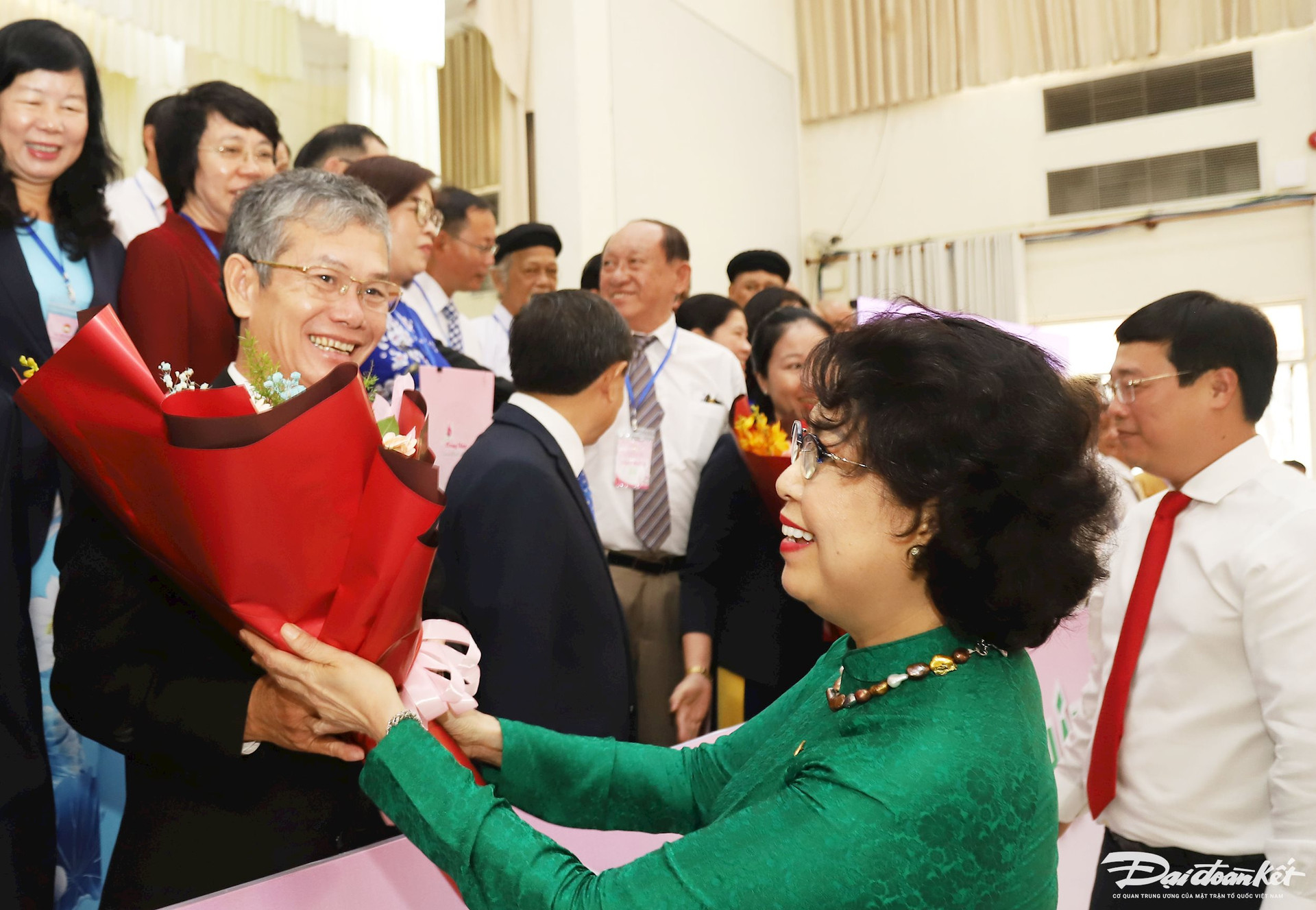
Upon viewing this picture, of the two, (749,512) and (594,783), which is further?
(749,512)

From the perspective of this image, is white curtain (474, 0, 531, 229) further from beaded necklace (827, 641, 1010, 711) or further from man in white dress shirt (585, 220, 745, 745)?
beaded necklace (827, 641, 1010, 711)

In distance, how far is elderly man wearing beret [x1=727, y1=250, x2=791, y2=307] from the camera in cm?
511

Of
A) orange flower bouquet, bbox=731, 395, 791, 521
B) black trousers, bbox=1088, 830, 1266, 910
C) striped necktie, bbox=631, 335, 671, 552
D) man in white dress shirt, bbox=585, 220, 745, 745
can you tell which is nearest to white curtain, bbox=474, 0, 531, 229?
man in white dress shirt, bbox=585, 220, 745, 745

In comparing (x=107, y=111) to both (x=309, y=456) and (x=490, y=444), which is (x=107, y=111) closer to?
(x=490, y=444)

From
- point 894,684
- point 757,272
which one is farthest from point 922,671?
point 757,272

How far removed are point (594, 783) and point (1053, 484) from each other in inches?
27.3

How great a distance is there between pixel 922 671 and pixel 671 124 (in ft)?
21.6

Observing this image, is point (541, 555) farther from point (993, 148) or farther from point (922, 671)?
point (993, 148)

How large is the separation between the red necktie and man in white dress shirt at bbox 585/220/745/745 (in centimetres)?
123

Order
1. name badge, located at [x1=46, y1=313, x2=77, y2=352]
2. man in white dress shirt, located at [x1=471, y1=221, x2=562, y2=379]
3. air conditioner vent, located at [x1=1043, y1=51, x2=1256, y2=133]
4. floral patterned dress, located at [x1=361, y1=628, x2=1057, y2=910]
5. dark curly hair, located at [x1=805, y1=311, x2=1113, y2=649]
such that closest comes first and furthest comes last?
floral patterned dress, located at [x1=361, y1=628, x2=1057, y2=910]
dark curly hair, located at [x1=805, y1=311, x2=1113, y2=649]
name badge, located at [x1=46, y1=313, x2=77, y2=352]
man in white dress shirt, located at [x1=471, y1=221, x2=562, y2=379]
air conditioner vent, located at [x1=1043, y1=51, x2=1256, y2=133]

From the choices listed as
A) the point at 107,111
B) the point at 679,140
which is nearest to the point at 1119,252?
the point at 679,140

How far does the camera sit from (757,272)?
16.8 feet

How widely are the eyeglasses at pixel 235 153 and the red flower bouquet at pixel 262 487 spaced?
1.50 m

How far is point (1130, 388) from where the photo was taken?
2.03 metres
